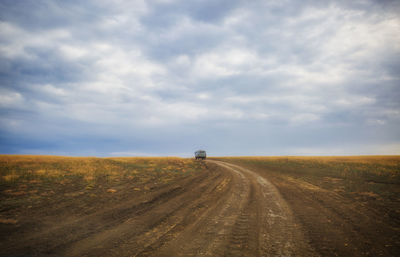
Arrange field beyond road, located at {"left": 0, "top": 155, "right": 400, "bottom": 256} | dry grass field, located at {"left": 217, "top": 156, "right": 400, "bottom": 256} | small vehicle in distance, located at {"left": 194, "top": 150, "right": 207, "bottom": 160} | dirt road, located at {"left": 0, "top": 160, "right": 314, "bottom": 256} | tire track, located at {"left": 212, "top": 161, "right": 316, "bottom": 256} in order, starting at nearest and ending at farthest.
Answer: tire track, located at {"left": 212, "top": 161, "right": 316, "bottom": 256} < dirt road, located at {"left": 0, "top": 160, "right": 314, "bottom": 256} < field beyond road, located at {"left": 0, "top": 155, "right": 400, "bottom": 256} < dry grass field, located at {"left": 217, "top": 156, "right": 400, "bottom": 256} < small vehicle in distance, located at {"left": 194, "top": 150, "right": 207, "bottom": 160}

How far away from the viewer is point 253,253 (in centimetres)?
507

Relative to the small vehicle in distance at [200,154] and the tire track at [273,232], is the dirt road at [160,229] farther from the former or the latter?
the small vehicle in distance at [200,154]

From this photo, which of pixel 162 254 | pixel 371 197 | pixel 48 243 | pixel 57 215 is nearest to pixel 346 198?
pixel 371 197

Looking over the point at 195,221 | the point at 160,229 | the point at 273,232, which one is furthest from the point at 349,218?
the point at 160,229

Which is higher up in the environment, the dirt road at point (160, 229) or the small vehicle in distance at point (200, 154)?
the small vehicle in distance at point (200, 154)

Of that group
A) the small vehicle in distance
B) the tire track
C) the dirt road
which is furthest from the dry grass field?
the small vehicle in distance

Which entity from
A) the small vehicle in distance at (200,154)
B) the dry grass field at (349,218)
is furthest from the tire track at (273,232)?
the small vehicle in distance at (200,154)

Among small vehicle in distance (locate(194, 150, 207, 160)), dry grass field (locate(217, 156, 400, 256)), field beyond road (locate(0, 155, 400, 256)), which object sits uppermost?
small vehicle in distance (locate(194, 150, 207, 160))

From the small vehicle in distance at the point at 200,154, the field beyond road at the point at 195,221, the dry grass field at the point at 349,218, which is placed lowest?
the dry grass field at the point at 349,218

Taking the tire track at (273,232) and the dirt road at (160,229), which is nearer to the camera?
the tire track at (273,232)

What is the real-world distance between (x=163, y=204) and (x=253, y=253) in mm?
5691

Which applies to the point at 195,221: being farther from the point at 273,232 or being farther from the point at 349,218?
the point at 349,218

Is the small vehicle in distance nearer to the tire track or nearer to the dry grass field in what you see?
the dry grass field

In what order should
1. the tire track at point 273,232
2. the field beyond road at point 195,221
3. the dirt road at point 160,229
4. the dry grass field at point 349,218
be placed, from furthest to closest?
1. the dry grass field at point 349,218
2. the field beyond road at point 195,221
3. the dirt road at point 160,229
4. the tire track at point 273,232
